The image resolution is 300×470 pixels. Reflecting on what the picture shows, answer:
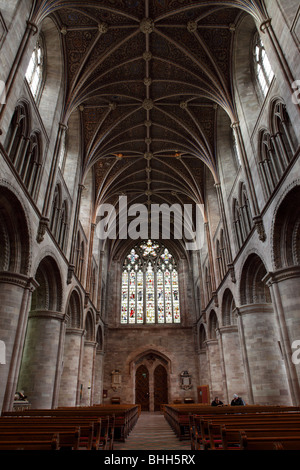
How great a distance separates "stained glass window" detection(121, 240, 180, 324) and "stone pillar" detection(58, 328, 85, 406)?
42.3ft

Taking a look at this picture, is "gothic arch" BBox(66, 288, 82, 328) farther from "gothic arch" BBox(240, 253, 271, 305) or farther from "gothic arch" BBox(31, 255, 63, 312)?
"gothic arch" BBox(240, 253, 271, 305)

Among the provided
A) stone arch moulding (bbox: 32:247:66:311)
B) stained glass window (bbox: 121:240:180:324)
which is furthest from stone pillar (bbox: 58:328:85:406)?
stained glass window (bbox: 121:240:180:324)

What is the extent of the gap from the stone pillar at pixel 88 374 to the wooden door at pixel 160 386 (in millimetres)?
9233

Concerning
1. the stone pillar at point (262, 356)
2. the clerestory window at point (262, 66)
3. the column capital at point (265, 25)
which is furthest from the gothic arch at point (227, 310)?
the column capital at point (265, 25)

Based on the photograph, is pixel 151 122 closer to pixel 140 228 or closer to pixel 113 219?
pixel 113 219

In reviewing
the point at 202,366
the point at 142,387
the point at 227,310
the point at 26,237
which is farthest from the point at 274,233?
the point at 142,387

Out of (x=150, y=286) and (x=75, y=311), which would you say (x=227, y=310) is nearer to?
(x=75, y=311)

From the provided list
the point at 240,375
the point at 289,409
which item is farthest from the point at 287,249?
the point at 240,375

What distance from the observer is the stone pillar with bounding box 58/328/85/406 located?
17.1 metres

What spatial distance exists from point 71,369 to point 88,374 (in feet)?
14.6

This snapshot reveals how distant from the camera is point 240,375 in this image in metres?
17.9

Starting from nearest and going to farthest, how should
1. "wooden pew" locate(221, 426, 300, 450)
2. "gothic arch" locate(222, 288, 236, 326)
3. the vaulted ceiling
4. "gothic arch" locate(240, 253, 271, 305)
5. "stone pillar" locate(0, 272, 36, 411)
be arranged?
1. "wooden pew" locate(221, 426, 300, 450)
2. "stone pillar" locate(0, 272, 36, 411)
3. "gothic arch" locate(240, 253, 271, 305)
4. the vaulted ceiling
5. "gothic arch" locate(222, 288, 236, 326)

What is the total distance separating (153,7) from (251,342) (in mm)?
16477

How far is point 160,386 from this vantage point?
2920cm
